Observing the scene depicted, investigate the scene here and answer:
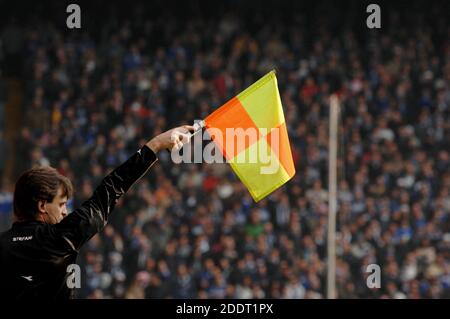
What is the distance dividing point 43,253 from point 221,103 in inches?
665

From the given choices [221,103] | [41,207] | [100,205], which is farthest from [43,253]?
[221,103]

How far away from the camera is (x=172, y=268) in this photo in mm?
16312

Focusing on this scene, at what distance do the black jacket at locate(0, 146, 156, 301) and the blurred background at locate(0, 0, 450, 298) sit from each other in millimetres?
11798

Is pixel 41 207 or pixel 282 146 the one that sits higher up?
pixel 282 146

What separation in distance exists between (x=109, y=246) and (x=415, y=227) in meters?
5.07

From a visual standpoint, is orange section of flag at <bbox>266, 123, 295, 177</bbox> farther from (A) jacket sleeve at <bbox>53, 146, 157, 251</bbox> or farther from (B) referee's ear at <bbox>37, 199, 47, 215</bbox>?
(B) referee's ear at <bbox>37, 199, 47, 215</bbox>

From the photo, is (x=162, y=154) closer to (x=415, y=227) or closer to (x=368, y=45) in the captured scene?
(x=415, y=227)

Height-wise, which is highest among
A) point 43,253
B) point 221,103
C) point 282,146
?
point 221,103

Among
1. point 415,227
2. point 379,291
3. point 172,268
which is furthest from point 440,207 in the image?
point 172,268

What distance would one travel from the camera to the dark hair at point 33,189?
374 centimetres

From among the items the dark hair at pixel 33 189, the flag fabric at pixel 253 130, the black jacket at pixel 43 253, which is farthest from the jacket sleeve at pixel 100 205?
the flag fabric at pixel 253 130

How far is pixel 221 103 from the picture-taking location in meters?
20.6

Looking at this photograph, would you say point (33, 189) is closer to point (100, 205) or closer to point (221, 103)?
point (100, 205)

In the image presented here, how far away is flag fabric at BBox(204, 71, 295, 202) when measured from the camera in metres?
5.48
